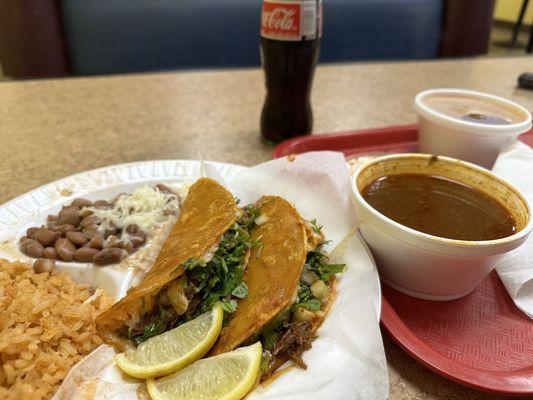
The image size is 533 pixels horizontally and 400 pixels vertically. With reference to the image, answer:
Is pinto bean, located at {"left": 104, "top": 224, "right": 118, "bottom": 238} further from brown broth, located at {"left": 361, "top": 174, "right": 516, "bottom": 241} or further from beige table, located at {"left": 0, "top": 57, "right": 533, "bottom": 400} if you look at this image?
Result: brown broth, located at {"left": 361, "top": 174, "right": 516, "bottom": 241}

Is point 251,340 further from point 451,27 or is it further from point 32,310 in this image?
point 451,27

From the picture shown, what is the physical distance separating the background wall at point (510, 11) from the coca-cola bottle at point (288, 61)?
949 cm

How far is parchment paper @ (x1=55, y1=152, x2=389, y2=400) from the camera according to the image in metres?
1.02

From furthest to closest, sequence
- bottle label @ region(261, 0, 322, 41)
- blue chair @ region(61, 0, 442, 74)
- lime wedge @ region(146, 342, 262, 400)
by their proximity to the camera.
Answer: blue chair @ region(61, 0, 442, 74) → bottle label @ region(261, 0, 322, 41) → lime wedge @ region(146, 342, 262, 400)

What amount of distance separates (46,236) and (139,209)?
343mm

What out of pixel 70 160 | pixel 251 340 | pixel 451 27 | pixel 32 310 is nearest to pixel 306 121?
pixel 70 160

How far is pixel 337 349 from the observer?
1.12 meters

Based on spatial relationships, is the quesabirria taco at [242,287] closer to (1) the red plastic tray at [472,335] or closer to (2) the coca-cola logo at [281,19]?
(1) the red plastic tray at [472,335]

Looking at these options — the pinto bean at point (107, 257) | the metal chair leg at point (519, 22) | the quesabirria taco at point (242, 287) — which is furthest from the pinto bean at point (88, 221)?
the metal chair leg at point (519, 22)

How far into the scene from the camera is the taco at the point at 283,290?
1150mm

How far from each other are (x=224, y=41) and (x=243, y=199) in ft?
11.5

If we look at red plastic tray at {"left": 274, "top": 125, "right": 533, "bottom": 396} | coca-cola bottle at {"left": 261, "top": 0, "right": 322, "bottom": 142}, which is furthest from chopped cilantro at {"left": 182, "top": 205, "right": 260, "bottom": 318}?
coca-cola bottle at {"left": 261, "top": 0, "right": 322, "bottom": 142}

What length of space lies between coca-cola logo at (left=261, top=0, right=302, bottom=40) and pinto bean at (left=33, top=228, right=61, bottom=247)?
123 cm

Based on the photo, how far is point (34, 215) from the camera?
1.70 meters
